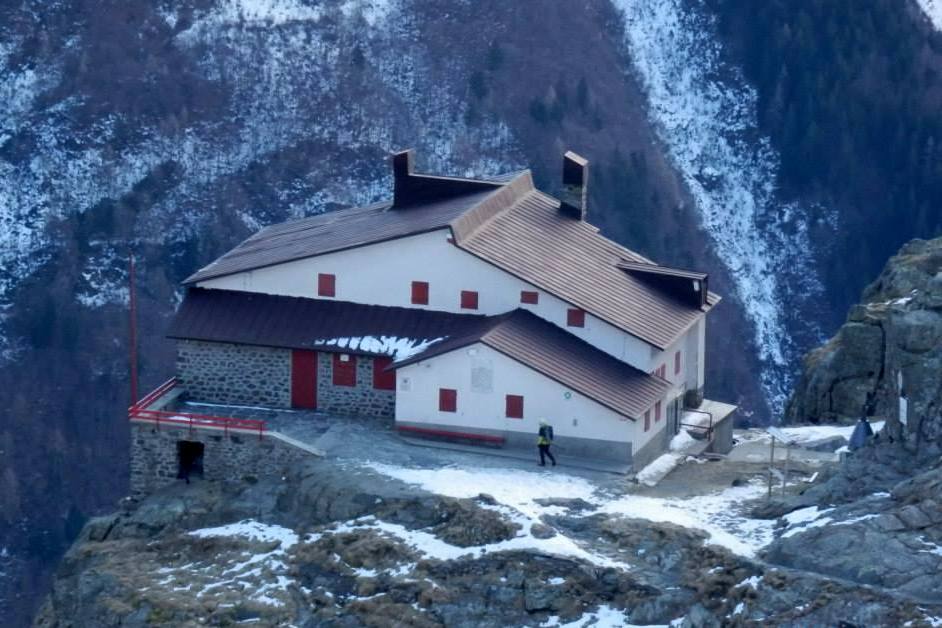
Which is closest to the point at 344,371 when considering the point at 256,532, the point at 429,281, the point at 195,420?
the point at 429,281

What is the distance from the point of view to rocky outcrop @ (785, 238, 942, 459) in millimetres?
45438

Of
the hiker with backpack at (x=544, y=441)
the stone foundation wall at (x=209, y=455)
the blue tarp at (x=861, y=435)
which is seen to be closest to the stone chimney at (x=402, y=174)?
the stone foundation wall at (x=209, y=455)

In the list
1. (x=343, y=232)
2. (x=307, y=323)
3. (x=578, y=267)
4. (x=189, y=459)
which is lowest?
(x=189, y=459)

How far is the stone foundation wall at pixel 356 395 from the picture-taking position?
56.7 m

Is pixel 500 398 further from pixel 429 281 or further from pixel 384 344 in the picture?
pixel 429 281

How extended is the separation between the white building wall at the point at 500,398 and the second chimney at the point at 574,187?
9.52m

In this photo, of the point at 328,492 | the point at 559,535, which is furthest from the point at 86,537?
the point at 559,535

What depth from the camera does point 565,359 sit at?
5425 centimetres

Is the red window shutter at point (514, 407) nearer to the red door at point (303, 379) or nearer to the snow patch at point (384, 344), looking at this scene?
the snow patch at point (384, 344)

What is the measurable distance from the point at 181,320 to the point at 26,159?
6260 centimetres

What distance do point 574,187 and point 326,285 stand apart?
8.90 m

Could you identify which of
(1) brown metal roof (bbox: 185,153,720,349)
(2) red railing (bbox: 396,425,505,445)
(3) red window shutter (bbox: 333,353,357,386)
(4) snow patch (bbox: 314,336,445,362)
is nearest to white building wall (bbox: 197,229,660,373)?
(1) brown metal roof (bbox: 185,153,720,349)

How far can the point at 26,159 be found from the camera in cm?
11706

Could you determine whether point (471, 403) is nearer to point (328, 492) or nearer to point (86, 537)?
point (328, 492)
